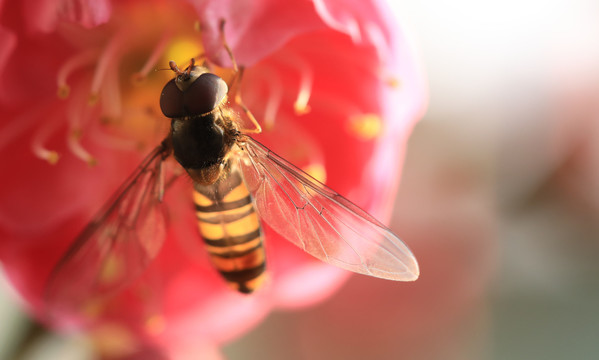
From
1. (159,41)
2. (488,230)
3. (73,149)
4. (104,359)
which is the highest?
(488,230)

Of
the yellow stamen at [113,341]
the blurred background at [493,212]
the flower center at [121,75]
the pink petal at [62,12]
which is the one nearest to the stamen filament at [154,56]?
the flower center at [121,75]

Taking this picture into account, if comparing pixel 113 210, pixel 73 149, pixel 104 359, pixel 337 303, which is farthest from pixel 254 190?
pixel 337 303

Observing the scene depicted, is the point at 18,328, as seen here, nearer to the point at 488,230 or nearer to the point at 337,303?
the point at 337,303

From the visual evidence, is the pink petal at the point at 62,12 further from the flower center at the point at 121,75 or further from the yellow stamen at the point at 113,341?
the yellow stamen at the point at 113,341

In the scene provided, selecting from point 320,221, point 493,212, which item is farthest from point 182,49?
point 493,212

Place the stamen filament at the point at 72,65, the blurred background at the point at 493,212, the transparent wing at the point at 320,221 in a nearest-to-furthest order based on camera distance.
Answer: the transparent wing at the point at 320,221
the stamen filament at the point at 72,65
the blurred background at the point at 493,212

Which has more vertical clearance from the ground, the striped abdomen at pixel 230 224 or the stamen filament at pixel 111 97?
the stamen filament at pixel 111 97

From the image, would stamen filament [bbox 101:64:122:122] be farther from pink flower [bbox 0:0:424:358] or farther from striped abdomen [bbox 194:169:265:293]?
striped abdomen [bbox 194:169:265:293]
